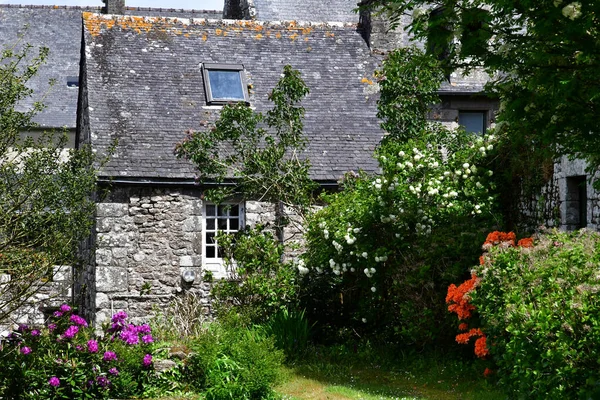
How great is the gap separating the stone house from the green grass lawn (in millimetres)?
4222

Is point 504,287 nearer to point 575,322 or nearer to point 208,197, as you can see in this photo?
point 575,322

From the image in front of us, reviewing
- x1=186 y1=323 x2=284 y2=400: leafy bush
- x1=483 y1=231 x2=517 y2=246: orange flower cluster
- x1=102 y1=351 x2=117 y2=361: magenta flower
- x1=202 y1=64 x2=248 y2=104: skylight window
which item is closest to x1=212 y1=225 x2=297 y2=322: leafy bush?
x1=186 y1=323 x2=284 y2=400: leafy bush

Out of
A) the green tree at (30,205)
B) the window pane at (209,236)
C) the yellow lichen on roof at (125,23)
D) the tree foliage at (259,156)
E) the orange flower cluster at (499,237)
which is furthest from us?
the yellow lichen on roof at (125,23)

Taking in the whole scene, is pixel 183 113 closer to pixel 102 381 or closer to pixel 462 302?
pixel 102 381

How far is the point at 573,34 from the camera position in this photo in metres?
4.93

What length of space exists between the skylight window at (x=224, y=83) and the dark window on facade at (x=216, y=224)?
2225 mm

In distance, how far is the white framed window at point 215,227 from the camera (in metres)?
16.4

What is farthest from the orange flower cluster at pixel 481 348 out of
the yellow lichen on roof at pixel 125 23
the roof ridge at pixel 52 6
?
the roof ridge at pixel 52 6

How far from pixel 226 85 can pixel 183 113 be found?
119 cm

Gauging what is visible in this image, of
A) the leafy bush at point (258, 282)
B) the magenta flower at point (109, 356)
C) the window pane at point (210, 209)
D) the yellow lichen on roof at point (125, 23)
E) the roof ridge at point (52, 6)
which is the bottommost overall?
the magenta flower at point (109, 356)

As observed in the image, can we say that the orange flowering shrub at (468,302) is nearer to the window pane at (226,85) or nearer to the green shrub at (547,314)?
the green shrub at (547,314)

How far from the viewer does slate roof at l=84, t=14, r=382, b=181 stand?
54.3ft

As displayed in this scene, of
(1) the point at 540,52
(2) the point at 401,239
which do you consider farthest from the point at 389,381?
(1) the point at 540,52

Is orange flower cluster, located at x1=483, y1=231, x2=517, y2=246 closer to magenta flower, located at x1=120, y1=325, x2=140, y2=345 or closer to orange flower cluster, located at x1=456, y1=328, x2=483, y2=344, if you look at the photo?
orange flower cluster, located at x1=456, y1=328, x2=483, y2=344
